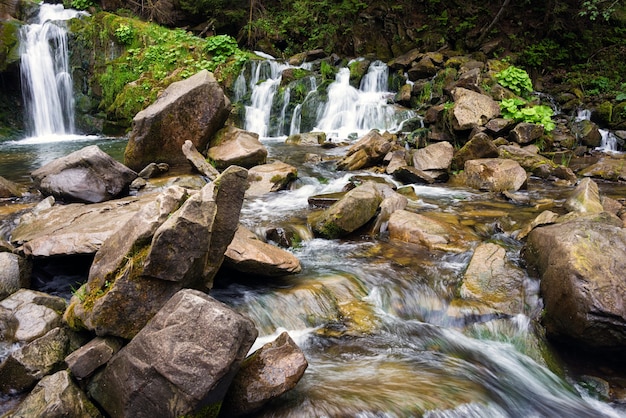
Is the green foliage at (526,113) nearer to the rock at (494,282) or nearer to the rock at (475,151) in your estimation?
the rock at (475,151)

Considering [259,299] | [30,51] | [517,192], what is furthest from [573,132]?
[30,51]

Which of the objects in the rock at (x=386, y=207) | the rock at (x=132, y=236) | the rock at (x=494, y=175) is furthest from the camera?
the rock at (x=494, y=175)

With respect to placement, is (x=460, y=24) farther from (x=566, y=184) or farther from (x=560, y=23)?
(x=566, y=184)

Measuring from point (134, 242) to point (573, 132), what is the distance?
1180 centimetres

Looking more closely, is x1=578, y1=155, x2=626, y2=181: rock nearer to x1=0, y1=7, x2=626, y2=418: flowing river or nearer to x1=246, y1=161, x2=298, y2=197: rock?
x1=0, y1=7, x2=626, y2=418: flowing river

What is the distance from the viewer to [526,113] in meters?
10.6

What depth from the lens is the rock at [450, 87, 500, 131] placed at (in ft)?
33.4

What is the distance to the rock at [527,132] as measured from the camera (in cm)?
1016

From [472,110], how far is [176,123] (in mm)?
6961

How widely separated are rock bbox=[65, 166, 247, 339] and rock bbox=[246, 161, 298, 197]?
4.71 m

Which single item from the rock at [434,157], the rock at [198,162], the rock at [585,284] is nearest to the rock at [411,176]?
the rock at [434,157]

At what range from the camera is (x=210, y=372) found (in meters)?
2.57

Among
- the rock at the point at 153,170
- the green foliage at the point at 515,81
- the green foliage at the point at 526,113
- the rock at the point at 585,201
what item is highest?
the green foliage at the point at 515,81

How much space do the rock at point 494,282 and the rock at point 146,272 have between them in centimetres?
293
